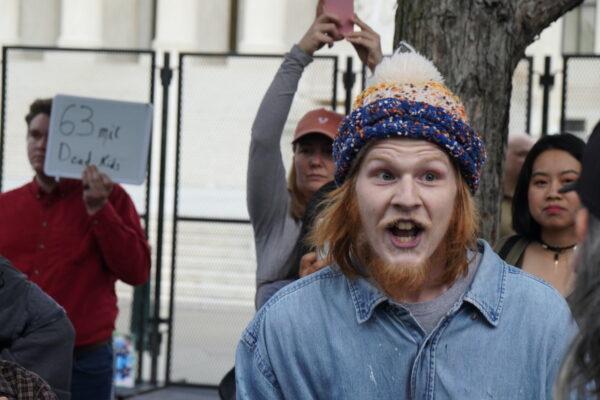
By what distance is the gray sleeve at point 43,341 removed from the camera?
14.4ft

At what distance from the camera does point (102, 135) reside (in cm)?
653

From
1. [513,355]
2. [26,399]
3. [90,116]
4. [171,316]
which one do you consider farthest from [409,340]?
[171,316]

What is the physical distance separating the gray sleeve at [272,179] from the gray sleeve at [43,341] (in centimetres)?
73

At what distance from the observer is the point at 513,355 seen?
8.60 ft

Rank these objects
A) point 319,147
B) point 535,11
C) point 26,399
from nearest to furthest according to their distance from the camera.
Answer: point 26,399
point 535,11
point 319,147

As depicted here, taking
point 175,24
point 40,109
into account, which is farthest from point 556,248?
point 175,24

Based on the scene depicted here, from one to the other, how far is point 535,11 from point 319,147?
103 cm

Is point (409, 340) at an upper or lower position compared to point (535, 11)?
lower

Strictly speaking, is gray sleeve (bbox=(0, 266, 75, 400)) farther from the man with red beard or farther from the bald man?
the bald man

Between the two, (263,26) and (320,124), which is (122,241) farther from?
(263,26)

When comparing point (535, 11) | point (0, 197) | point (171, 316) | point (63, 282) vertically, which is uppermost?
point (535, 11)

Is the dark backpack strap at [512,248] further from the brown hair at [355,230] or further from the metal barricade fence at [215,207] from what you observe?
the metal barricade fence at [215,207]

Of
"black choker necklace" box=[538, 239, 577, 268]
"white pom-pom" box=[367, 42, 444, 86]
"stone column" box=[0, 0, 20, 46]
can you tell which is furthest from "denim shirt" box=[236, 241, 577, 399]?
"stone column" box=[0, 0, 20, 46]

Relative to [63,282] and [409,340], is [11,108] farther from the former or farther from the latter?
[409,340]
